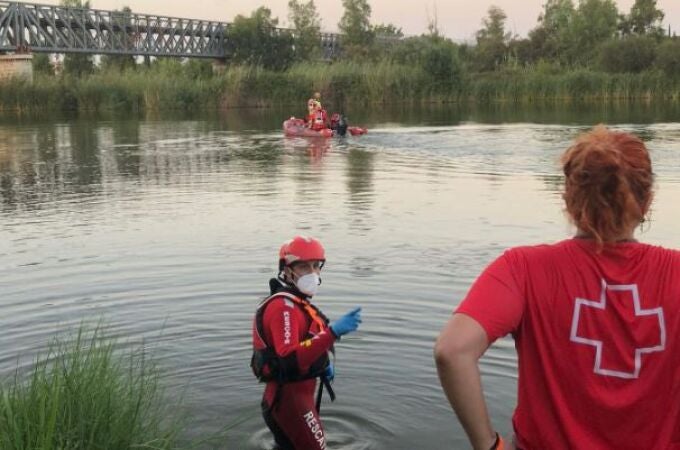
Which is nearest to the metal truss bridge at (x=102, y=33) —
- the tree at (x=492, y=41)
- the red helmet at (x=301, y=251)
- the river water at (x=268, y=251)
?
the tree at (x=492, y=41)

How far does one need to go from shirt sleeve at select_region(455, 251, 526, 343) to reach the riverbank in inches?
2176

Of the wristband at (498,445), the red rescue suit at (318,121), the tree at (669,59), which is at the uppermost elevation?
the tree at (669,59)

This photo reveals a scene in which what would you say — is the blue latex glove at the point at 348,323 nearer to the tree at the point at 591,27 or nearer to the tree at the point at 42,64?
the tree at the point at 591,27

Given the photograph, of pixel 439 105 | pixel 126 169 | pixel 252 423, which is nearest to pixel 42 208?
pixel 126 169

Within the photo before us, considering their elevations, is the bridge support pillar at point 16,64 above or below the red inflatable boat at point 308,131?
above

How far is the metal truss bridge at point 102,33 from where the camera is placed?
228 feet

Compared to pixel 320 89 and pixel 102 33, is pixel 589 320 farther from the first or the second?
pixel 102 33

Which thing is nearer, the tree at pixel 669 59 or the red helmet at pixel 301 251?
the red helmet at pixel 301 251

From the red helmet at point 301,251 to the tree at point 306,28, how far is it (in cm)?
8710

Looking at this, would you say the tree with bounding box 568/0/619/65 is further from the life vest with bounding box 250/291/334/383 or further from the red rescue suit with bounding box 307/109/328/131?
the life vest with bounding box 250/291/334/383

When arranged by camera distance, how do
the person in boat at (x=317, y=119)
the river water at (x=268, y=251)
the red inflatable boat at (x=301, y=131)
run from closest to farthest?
the river water at (x=268, y=251), the red inflatable boat at (x=301, y=131), the person in boat at (x=317, y=119)

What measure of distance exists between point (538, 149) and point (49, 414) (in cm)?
2141

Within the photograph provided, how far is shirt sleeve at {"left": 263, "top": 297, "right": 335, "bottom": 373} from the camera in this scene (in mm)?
4477

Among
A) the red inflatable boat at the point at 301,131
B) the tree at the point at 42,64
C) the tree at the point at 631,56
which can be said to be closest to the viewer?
the red inflatable boat at the point at 301,131
